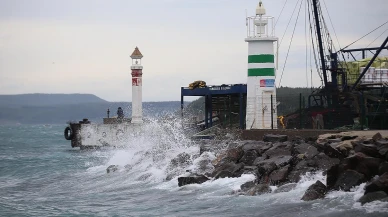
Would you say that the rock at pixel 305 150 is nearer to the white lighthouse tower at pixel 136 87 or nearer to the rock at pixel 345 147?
the rock at pixel 345 147

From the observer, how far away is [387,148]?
13.9m

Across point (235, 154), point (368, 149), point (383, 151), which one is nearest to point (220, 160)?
point (235, 154)

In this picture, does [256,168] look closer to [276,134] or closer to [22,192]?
[276,134]

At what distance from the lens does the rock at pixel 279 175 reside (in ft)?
50.1

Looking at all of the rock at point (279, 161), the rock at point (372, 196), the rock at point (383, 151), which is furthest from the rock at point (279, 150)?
the rock at point (372, 196)

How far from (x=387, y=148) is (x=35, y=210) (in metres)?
7.86

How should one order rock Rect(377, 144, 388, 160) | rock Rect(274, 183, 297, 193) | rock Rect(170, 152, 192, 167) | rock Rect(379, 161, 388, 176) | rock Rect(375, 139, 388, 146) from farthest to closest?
rock Rect(170, 152, 192, 167)
rock Rect(274, 183, 297, 193)
rock Rect(375, 139, 388, 146)
rock Rect(377, 144, 388, 160)
rock Rect(379, 161, 388, 176)

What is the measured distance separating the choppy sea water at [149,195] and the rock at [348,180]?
0.12 meters

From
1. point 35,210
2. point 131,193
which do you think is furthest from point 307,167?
point 35,210

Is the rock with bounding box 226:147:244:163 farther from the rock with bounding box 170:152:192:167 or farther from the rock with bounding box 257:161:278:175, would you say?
the rock with bounding box 257:161:278:175

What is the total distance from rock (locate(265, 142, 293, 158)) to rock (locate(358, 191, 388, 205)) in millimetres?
4688

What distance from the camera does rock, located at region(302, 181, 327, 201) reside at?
13531mm

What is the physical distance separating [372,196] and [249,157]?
19.1 ft

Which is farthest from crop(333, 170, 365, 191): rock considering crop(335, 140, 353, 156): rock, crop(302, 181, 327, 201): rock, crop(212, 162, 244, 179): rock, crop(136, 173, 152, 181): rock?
crop(136, 173, 152, 181): rock
